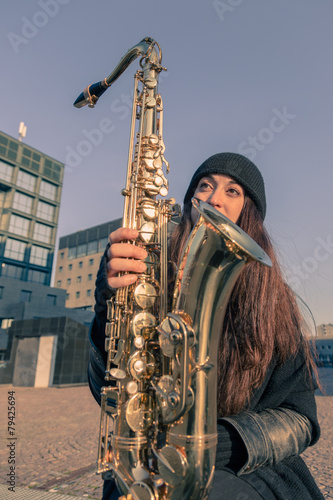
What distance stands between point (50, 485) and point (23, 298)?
36.7 metres

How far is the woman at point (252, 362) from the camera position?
5.47 feet

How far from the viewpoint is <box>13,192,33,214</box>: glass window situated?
4209cm

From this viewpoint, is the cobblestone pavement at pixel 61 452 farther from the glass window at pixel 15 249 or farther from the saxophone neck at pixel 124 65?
the glass window at pixel 15 249

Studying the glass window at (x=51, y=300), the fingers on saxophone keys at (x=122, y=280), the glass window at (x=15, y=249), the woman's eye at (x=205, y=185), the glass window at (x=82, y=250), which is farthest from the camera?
the glass window at (x=82, y=250)

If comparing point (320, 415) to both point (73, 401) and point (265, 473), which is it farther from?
point (265, 473)

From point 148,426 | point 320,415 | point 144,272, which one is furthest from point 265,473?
point 320,415

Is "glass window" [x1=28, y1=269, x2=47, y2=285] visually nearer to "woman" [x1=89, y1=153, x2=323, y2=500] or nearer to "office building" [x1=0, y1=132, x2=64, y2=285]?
"office building" [x1=0, y1=132, x2=64, y2=285]

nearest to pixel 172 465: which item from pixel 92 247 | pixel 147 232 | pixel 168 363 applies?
pixel 168 363

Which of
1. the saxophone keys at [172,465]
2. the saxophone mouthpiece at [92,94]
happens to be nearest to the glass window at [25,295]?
the saxophone mouthpiece at [92,94]

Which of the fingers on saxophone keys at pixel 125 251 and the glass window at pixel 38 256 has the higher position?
the glass window at pixel 38 256

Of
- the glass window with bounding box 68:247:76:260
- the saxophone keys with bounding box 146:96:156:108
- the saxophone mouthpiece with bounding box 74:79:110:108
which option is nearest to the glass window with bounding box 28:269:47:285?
the glass window with bounding box 68:247:76:260

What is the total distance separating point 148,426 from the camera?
1669mm

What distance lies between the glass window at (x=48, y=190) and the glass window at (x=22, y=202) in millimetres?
1984

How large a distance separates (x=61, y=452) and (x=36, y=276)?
3988 cm
